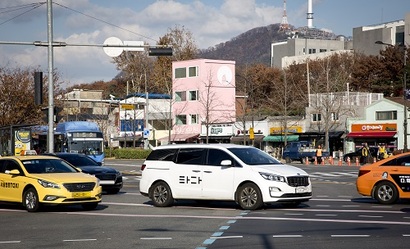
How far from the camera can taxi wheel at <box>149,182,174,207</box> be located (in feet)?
66.9

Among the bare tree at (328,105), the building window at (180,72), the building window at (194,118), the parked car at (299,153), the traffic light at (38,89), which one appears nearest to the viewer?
the traffic light at (38,89)

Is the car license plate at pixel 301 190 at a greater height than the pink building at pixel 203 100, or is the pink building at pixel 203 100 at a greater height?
the pink building at pixel 203 100

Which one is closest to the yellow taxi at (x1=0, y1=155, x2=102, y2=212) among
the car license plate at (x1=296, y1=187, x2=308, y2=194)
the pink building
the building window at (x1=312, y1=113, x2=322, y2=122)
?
the car license plate at (x1=296, y1=187, x2=308, y2=194)

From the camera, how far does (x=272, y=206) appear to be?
66.7 feet

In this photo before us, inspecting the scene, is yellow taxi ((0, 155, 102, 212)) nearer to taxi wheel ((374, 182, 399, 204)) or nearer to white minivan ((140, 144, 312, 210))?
white minivan ((140, 144, 312, 210))

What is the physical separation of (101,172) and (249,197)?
8687 millimetres

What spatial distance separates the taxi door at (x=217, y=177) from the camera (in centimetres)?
1936

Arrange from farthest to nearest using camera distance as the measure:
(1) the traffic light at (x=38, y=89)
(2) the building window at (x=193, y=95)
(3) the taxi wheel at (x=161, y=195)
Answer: (2) the building window at (x=193, y=95) → (1) the traffic light at (x=38, y=89) → (3) the taxi wheel at (x=161, y=195)

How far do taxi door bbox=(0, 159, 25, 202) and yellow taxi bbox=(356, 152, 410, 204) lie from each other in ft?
32.9

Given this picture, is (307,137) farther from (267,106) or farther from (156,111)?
(156,111)

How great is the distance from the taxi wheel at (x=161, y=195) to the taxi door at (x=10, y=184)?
3749mm

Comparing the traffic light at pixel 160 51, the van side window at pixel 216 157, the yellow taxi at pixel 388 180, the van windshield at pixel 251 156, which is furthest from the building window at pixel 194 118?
the van side window at pixel 216 157

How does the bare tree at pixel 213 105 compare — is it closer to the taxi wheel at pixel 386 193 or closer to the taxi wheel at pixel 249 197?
the taxi wheel at pixel 386 193

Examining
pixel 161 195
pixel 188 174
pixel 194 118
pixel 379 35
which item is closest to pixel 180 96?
pixel 194 118
